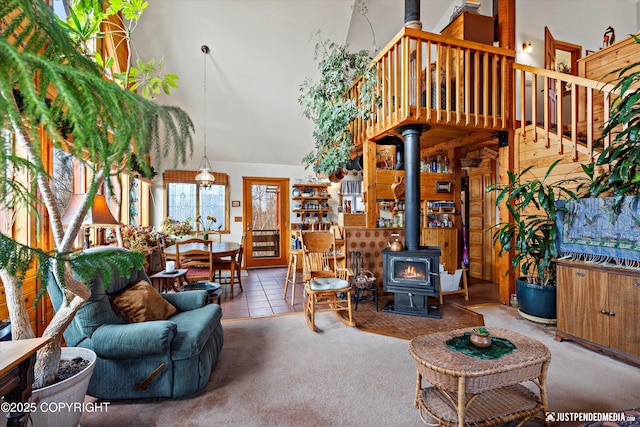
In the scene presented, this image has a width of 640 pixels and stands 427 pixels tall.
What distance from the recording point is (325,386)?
6.63 ft

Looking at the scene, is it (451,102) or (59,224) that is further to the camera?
(451,102)

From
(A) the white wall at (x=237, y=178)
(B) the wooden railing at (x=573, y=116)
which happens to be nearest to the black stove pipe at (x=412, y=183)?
(B) the wooden railing at (x=573, y=116)

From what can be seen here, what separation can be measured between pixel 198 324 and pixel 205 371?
32 centimetres

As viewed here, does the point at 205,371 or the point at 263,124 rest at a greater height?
the point at 263,124

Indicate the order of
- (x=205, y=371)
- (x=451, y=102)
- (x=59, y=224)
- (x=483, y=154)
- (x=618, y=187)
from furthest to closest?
(x=483, y=154) < (x=451, y=102) < (x=618, y=187) < (x=205, y=371) < (x=59, y=224)

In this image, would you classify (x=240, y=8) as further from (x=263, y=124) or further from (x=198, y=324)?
(x=198, y=324)

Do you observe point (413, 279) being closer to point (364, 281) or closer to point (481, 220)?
point (364, 281)

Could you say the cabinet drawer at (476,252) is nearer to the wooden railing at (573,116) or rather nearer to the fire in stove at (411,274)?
the wooden railing at (573,116)

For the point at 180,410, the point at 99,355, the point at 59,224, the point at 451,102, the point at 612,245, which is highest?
the point at 451,102

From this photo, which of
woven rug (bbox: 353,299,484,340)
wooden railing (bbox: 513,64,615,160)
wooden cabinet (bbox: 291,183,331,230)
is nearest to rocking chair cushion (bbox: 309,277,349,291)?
woven rug (bbox: 353,299,484,340)

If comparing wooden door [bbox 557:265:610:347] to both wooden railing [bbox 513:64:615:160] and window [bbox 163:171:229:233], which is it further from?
window [bbox 163:171:229:233]

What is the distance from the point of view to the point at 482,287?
15.4 ft

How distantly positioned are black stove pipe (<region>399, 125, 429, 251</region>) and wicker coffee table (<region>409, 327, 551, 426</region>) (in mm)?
1904

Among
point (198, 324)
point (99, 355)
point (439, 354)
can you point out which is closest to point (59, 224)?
point (99, 355)
